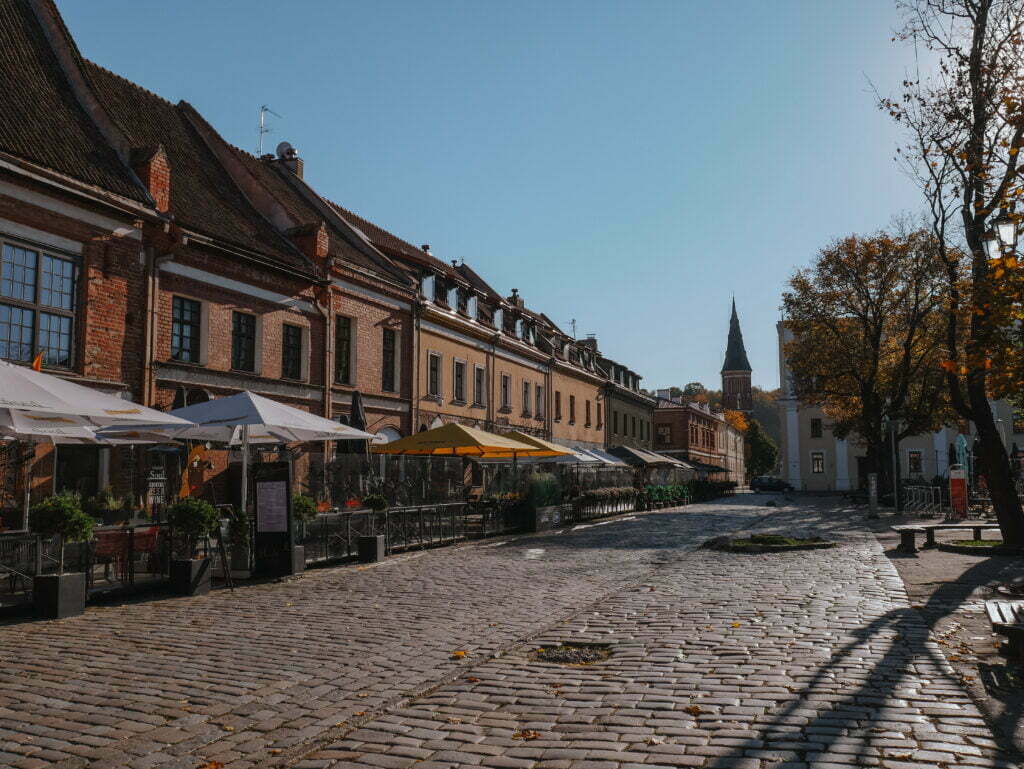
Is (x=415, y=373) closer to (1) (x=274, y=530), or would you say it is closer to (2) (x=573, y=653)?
(1) (x=274, y=530)

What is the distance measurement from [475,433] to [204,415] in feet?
26.8

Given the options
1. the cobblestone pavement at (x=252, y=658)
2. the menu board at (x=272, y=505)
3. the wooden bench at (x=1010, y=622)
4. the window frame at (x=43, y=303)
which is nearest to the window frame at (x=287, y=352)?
the window frame at (x=43, y=303)

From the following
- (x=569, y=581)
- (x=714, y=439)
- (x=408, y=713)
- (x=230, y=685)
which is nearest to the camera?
(x=408, y=713)

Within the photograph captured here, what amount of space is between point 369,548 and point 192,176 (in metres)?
13.5

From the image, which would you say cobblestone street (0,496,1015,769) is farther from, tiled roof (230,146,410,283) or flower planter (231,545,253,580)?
tiled roof (230,146,410,283)

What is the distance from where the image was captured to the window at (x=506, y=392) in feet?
123

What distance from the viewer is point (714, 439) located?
89938 millimetres

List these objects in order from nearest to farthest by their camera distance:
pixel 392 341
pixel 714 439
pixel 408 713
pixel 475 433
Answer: pixel 408 713
pixel 475 433
pixel 392 341
pixel 714 439

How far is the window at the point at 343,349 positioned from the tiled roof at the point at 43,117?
315 inches

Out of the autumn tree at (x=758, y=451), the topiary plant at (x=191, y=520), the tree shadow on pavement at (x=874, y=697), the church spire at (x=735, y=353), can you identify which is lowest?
the tree shadow on pavement at (x=874, y=697)

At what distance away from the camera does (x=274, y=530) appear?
12.5m

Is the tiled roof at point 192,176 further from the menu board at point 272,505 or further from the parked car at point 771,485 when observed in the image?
the parked car at point 771,485

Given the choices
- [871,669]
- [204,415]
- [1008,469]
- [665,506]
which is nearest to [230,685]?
[871,669]

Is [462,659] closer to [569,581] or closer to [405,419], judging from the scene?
[569,581]
